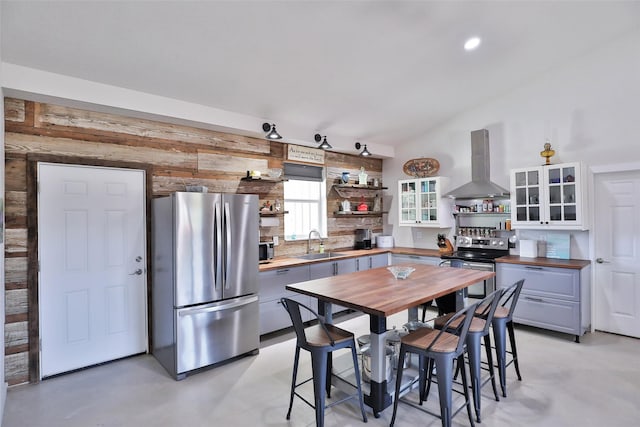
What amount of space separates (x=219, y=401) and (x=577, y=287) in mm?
3863

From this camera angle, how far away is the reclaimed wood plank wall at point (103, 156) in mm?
2918

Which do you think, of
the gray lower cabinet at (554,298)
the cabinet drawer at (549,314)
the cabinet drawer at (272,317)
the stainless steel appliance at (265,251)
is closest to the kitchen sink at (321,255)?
the stainless steel appliance at (265,251)

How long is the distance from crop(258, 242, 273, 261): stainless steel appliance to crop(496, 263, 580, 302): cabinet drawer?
Result: 9.58 feet

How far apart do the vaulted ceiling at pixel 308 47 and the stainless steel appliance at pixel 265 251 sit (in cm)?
155

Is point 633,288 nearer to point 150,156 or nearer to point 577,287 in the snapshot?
point 577,287

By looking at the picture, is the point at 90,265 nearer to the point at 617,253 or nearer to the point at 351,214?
the point at 351,214

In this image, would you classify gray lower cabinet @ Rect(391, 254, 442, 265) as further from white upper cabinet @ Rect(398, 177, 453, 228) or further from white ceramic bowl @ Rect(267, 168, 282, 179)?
white ceramic bowl @ Rect(267, 168, 282, 179)

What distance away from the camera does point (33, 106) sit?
3.02m

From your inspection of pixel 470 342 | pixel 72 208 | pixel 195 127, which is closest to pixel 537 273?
pixel 470 342

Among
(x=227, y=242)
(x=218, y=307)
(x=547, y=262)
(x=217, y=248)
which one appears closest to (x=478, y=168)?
(x=547, y=262)

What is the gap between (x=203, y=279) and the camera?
321 centimetres

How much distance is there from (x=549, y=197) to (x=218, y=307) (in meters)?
4.10

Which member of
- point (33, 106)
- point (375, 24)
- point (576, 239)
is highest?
point (375, 24)

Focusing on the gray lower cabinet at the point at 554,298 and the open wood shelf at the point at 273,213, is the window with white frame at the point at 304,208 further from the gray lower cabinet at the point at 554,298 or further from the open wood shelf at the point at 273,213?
the gray lower cabinet at the point at 554,298
